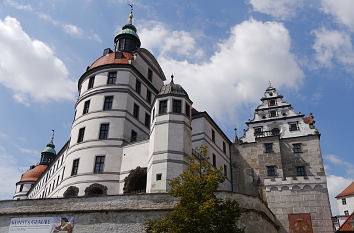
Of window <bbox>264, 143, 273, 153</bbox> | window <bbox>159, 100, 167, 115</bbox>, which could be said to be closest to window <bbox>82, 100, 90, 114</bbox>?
window <bbox>159, 100, 167, 115</bbox>

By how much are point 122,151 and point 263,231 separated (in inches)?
579

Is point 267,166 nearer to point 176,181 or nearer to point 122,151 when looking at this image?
point 122,151

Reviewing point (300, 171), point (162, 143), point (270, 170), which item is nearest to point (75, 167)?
point (162, 143)

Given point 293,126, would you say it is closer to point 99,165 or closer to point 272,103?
point 272,103

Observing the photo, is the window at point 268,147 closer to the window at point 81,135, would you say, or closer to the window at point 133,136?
the window at point 133,136

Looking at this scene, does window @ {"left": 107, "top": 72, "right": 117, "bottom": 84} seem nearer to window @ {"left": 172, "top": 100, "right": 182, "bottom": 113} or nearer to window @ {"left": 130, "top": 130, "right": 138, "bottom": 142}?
window @ {"left": 130, "top": 130, "right": 138, "bottom": 142}

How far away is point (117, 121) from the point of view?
106 ft

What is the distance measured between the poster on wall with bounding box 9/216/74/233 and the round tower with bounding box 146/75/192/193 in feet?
21.0

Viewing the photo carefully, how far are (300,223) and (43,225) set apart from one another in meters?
20.9

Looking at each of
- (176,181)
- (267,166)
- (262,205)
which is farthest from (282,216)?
(176,181)

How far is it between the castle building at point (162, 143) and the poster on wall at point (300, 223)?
0.09m

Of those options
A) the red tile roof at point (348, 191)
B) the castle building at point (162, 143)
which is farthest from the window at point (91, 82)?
the red tile roof at point (348, 191)

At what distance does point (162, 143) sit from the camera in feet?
89.1

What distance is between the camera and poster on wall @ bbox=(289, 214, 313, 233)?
28.2m
